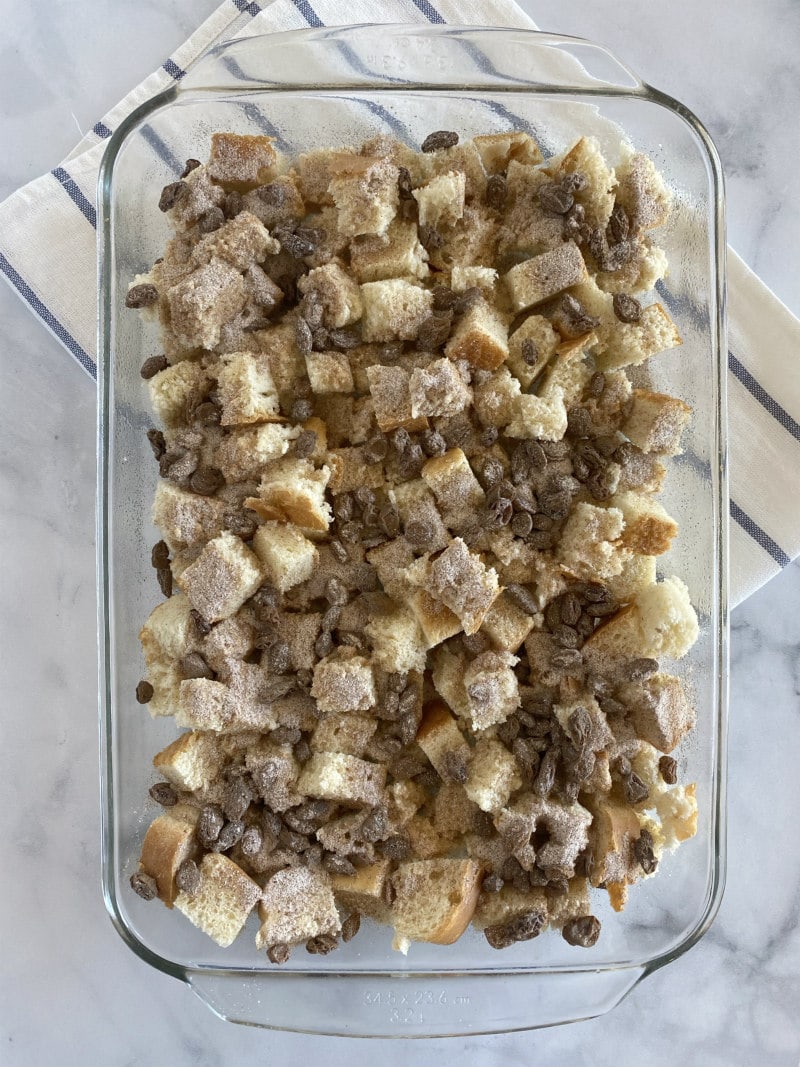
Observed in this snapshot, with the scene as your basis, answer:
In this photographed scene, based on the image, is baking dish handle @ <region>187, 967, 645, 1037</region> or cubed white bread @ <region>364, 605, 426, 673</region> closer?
cubed white bread @ <region>364, 605, 426, 673</region>

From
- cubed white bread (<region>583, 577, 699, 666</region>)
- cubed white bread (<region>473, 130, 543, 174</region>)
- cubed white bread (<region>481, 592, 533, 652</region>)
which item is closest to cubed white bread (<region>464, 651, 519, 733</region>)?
cubed white bread (<region>481, 592, 533, 652</region>)

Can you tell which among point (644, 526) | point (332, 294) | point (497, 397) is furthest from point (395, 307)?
point (644, 526)

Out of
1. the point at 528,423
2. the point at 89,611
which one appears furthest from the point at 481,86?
the point at 89,611

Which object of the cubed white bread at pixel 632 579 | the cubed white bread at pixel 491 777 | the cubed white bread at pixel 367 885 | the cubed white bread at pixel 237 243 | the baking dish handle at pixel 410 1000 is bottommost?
the baking dish handle at pixel 410 1000

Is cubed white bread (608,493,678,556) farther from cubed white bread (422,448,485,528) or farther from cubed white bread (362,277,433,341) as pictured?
cubed white bread (362,277,433,341)

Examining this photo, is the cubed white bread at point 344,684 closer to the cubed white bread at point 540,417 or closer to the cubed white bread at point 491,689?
the cubed white bread at point 491,689

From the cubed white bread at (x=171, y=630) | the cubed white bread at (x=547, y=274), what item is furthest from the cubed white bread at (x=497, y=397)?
the cubed white bread at (x=171, y=630)

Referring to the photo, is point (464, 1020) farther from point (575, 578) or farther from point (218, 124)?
point (218, 124)
